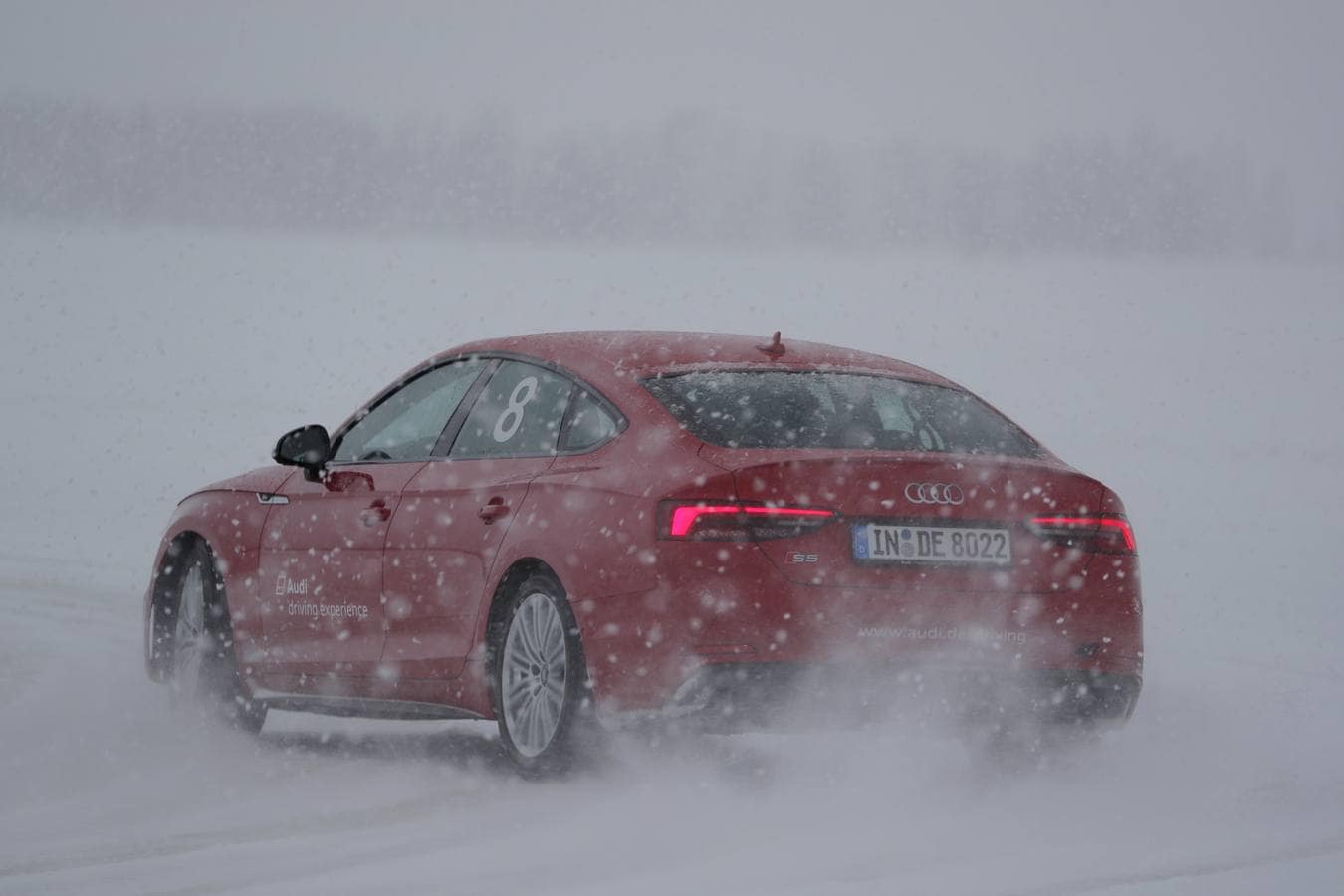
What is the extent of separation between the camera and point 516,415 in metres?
6.91

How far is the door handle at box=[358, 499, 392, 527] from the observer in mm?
7207

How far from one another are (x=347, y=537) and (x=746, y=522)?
2.19 meters

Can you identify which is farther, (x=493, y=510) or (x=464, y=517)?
(x=464, y=517)

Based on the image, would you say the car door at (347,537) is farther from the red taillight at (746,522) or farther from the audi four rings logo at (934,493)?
the audi four rings logo at (934,493)

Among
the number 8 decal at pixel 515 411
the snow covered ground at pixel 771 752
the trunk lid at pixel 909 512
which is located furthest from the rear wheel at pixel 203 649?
the trunk lid at pixel 909 512

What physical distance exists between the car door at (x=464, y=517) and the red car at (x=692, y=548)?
0.01 metres

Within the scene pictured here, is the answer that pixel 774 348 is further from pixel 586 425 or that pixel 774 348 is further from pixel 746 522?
pixel 746 522

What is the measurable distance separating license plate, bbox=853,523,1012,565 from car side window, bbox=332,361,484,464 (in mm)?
2059

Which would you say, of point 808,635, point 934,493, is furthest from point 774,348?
point 808,635

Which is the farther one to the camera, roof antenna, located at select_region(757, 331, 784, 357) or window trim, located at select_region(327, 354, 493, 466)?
window trim, located at select_region(327, 354, 493, 466)

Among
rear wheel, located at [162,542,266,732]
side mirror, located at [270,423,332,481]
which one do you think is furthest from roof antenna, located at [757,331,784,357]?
rear wheel, located at [162,542,266,732]

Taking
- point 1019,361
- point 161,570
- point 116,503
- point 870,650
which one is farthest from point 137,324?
point 870,650

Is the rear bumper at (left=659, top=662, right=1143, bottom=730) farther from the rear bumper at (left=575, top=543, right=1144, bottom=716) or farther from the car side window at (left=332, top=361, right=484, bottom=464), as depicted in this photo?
the car side window at (left=332, top=361, right=484, bottom=464)

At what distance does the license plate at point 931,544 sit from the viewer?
577 cm
